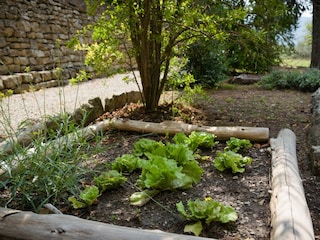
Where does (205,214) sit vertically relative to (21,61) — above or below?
below

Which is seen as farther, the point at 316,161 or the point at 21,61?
the point at 21,61

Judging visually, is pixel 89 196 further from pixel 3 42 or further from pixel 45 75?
pixel 45 75

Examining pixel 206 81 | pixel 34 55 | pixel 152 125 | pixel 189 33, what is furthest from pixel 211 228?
pixel 34 55

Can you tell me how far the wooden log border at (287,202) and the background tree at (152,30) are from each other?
5.71 ft

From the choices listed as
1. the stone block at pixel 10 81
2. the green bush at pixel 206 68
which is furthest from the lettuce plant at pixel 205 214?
the green bush at pixel 206 68

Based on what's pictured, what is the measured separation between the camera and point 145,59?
4059 mm

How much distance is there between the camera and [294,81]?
278 inches

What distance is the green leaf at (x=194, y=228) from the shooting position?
1656 mm

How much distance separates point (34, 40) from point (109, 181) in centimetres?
570

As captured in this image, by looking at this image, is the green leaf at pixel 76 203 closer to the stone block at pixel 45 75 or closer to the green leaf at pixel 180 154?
the green leaf at pixel 180 154

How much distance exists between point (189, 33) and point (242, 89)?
3484mm

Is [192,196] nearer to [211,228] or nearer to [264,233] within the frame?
[211,228]

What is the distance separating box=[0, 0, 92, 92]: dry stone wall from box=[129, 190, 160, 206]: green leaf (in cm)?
420

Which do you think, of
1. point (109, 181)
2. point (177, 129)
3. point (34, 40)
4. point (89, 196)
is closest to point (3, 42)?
point (34, 40)
